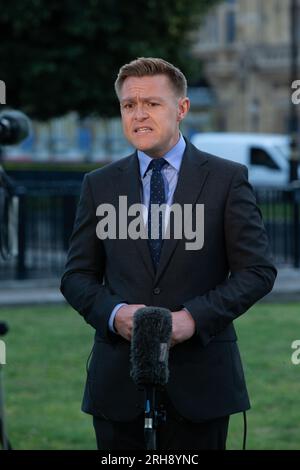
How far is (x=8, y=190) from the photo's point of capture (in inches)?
240

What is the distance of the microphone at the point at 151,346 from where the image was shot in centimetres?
405

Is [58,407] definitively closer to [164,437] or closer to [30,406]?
[30,406]

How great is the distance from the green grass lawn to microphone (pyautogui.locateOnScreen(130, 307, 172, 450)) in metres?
3.67

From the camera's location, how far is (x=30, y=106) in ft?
103

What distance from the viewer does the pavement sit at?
14.6 meters

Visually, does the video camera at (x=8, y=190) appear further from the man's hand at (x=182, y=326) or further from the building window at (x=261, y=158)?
the building window at (x=261, y=158)

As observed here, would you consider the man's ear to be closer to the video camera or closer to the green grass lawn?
the video camera

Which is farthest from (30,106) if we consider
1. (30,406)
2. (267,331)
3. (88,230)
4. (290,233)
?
(88,230)

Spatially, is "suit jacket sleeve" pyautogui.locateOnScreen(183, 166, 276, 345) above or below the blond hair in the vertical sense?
below

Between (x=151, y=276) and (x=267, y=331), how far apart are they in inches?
312

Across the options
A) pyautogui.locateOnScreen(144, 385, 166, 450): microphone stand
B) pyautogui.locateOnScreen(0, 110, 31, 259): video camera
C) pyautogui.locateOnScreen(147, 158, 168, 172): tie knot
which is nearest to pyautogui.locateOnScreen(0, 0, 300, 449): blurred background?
pyautogui.locateOnScreen(0, 110, 31, 259): video camera

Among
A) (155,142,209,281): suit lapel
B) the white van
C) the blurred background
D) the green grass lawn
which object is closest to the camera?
(155,142,209,281): suit lapel

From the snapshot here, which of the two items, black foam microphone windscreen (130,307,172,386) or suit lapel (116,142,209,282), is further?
suit lapel (116,142,209,282)

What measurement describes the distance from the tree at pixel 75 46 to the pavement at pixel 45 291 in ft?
46.9
